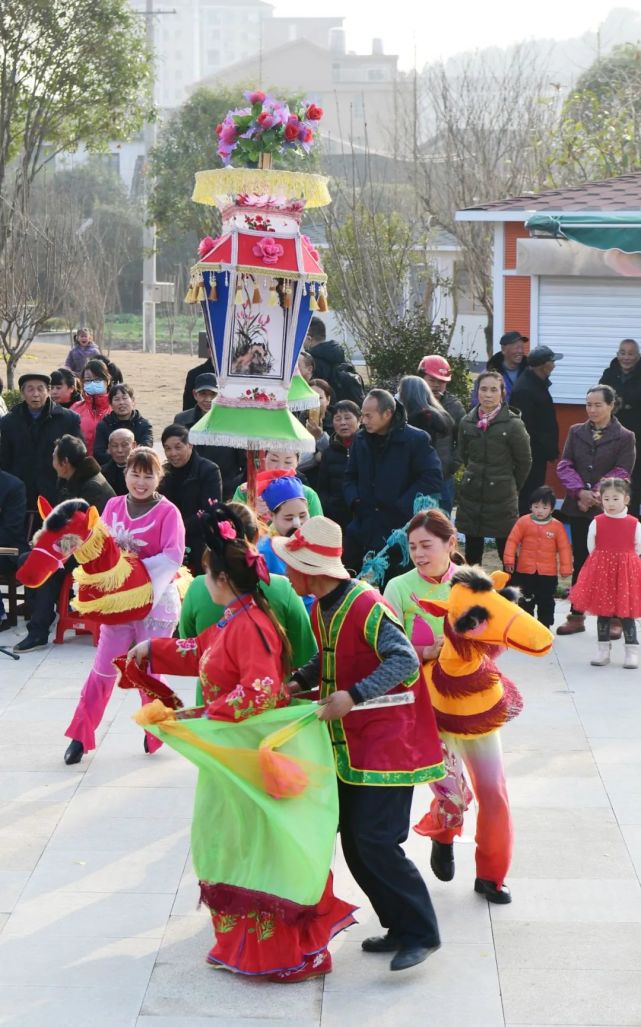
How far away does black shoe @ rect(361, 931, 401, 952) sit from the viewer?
5.72 metres

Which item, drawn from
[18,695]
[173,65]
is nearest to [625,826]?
[18,695]

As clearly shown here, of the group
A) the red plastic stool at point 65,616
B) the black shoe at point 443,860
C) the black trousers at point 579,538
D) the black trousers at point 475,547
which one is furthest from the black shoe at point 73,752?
the black trousers at point 579,538

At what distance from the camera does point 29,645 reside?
1048 centimetres

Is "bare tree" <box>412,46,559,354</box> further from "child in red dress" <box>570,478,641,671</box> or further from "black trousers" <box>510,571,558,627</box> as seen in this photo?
"child in red dress" <box>570,478,641,671</box>

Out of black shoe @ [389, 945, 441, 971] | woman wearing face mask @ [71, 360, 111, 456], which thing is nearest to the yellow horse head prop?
black shoe @ [389, 945, 441, 971]

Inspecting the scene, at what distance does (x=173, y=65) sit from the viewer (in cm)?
19700

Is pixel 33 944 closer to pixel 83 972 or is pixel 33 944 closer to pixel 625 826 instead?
pixel 83 972

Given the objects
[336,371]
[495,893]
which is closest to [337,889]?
[495,893]

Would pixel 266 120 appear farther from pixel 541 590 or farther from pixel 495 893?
pixel 495 893

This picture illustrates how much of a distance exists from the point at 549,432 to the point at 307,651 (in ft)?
24.0

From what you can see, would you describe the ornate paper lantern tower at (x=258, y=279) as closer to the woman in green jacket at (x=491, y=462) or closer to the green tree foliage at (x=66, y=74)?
the woman in green jacket at (x=491, y=462)

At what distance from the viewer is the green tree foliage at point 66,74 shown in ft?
79.8

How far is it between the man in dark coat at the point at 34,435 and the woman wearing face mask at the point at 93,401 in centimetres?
113

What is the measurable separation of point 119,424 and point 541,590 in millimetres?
3677
